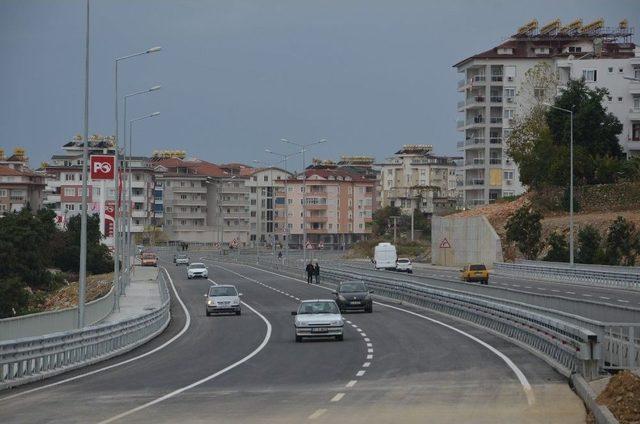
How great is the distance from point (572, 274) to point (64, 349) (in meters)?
52.3

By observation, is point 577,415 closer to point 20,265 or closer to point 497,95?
point 20,265

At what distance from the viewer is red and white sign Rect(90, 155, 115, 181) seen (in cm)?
5150

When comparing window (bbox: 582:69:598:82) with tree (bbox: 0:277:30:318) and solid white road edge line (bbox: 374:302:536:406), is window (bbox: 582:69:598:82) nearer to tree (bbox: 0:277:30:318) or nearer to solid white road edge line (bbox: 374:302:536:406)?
tree (bbox: 0:277:30:318)

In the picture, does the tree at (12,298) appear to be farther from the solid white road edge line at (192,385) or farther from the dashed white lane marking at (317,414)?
the dashed white lane marking at (317,414)

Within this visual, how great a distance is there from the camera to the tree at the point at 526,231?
312 feet

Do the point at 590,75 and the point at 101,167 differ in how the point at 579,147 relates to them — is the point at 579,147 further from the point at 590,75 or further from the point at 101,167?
the point at 101,167

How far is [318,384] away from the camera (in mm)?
25672

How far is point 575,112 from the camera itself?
105562mm

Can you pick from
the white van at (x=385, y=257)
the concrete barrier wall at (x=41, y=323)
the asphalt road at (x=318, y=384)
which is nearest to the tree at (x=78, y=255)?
the white van at (x=385, y=257)

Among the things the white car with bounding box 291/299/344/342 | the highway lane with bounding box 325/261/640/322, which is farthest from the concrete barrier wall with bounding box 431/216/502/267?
the white car with bounding box 291/299/344/342

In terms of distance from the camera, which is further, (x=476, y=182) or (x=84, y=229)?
(x=476, y=182)

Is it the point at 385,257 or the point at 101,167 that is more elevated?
the point at 101,167

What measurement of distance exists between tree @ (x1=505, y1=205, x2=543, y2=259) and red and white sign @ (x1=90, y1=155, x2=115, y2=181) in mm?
47968

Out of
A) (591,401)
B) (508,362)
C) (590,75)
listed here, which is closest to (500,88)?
(590,75)
